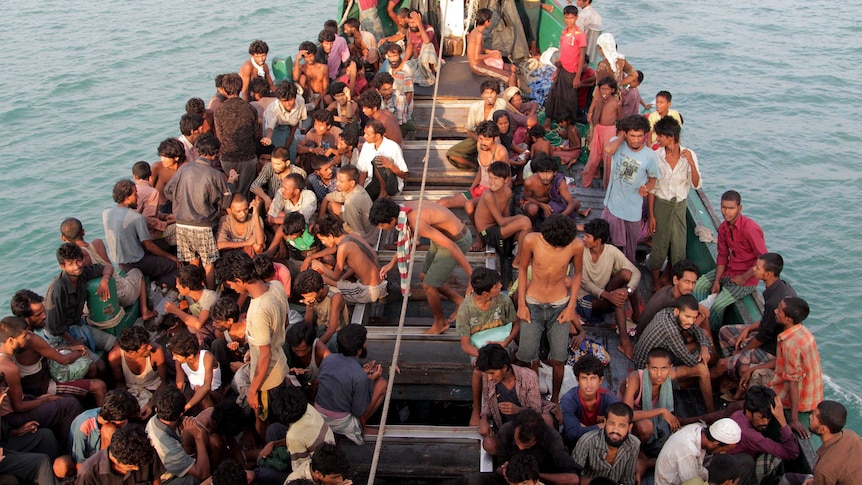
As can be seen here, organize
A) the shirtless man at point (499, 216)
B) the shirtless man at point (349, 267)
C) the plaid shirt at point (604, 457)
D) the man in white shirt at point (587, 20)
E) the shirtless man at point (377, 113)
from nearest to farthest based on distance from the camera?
the plaid shirt at point (604, 457) → the shirtless man at point (349, 267) → the shirtless man at point (499, 216) → the shirtless man at point (377, 113) → the man in white shirt at point (587, 20)

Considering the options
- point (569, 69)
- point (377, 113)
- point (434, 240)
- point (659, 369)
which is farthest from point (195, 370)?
point (569, 69)

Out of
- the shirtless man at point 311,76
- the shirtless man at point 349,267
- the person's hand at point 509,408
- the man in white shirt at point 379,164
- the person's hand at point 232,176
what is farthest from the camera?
the shirtless man at point 311,76

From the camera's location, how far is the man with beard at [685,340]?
5.04 metres

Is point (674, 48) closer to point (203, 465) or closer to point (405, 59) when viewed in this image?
point (405, 59)

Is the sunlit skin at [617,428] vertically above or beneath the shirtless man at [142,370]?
above

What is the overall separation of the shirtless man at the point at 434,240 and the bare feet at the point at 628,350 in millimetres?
1271

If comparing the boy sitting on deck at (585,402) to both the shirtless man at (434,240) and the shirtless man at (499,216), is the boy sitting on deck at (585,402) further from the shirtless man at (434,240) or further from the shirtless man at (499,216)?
the shirtless man at (499,216)

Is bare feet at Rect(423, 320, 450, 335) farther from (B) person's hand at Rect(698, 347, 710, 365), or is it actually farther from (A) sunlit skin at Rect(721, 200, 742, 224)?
(A) sunlit skin at Rect(721, 200, 742, 224)

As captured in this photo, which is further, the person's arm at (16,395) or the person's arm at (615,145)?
the person's arm at (615,145)

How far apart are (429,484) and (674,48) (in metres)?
19.8

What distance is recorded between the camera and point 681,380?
5.18 metres

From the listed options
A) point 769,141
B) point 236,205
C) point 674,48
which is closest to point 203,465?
point 236,205

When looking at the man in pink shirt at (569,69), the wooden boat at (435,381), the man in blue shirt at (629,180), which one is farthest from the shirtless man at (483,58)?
the man in blue shirt at (629,180)

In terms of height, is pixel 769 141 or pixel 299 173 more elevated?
pixel 299 173
